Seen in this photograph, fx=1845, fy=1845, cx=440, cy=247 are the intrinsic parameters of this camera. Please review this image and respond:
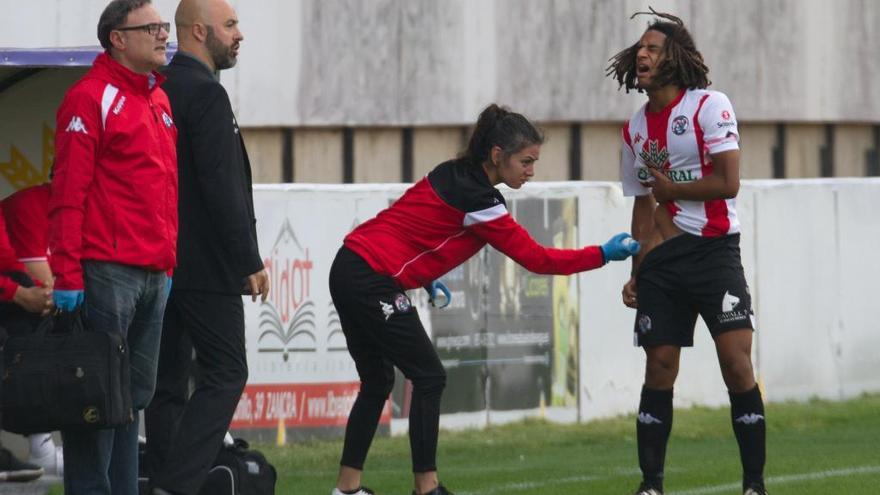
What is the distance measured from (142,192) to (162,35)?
63 cm

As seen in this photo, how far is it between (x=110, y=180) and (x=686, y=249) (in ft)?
8.51

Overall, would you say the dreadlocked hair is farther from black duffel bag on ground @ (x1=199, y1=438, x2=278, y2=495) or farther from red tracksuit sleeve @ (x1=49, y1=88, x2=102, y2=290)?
red tracksuit sleeve @ (x1=49, y1=88, x2=102, y2=290)

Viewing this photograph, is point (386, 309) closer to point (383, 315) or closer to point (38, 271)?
point (383, 315)

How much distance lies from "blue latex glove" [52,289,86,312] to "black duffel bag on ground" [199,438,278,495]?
133cm

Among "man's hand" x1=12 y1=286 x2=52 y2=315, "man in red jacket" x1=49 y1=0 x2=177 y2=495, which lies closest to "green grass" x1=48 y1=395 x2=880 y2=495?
"man's hand" x1=12 y1=286 x2=52 y2=315

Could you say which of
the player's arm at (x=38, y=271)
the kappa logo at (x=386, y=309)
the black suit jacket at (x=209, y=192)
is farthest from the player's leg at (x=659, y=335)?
the player's arm at (x=38, y=271)

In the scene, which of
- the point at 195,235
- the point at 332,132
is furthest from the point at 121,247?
the point at 332,132

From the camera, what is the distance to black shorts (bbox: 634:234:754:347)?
7.96 m

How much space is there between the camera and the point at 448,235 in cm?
812

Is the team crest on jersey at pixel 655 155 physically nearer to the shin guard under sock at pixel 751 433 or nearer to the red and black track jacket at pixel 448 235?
the red and black track jacket at pixel 448 235

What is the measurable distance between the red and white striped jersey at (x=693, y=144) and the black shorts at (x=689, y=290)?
0.23 feet

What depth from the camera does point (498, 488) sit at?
9.27 meters

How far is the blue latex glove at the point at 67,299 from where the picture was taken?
262 inches

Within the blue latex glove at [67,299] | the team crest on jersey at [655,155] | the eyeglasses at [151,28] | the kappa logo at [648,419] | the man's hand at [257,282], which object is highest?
the eyeglasses at [151,28]
